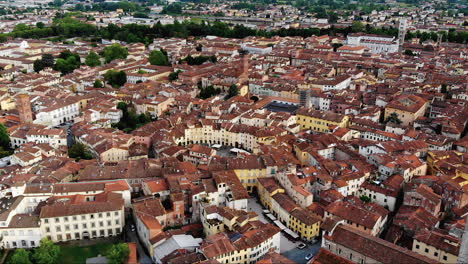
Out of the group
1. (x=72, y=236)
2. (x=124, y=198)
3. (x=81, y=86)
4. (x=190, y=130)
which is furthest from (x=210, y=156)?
(x=81, y=86)

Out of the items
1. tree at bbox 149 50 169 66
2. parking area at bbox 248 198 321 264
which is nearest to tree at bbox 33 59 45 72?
tree at bbox 149 50 169 66

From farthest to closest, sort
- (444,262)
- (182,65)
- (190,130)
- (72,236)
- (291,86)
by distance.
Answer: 1. (182,65)
2. (291,86)
3. (190,130)
4. (72,236)
5. (444,262)

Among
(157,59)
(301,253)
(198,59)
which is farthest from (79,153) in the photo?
(198,59)

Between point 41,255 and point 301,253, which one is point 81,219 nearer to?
point 41,255

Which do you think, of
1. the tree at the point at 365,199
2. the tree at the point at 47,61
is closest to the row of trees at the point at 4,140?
the tree at the point at 47,61

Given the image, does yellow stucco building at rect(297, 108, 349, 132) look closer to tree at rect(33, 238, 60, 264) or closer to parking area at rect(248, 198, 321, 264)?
parking area at rect(248, 198, 321, 264)

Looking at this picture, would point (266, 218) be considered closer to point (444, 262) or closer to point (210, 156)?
point (210, 156)
